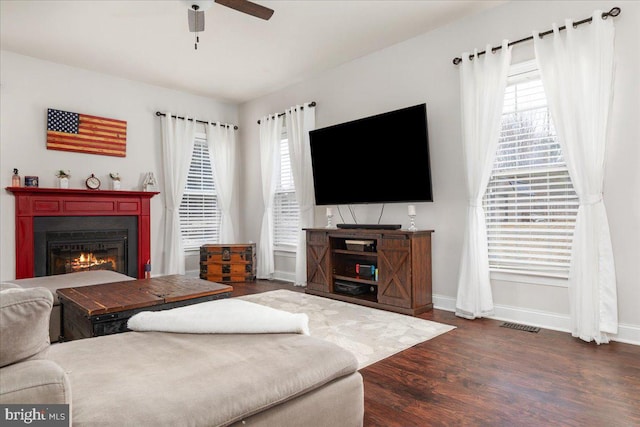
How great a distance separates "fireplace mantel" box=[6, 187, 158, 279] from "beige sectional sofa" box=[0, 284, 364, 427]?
12.3 feet

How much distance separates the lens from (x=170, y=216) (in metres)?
5.82

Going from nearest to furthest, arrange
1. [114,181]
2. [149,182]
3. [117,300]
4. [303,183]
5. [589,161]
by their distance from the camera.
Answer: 1. [117,300]
2. [589,161]
3. [114,181]
4. [303,183]
5. [149,182]

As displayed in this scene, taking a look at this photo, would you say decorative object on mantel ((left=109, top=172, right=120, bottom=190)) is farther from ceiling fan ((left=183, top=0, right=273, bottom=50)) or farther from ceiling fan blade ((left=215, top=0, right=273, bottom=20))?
ceiling fan blade ((left=215, top=0, right=273, bottom=20))

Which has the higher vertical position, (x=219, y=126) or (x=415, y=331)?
(x=219, y=126)

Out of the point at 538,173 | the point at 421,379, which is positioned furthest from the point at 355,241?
the point at 421,379

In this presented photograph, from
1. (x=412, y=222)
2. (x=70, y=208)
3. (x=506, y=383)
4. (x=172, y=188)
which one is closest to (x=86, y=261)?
(x=70, y=208)

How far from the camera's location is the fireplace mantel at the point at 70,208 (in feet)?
14.8

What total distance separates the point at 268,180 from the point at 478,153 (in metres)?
3.32

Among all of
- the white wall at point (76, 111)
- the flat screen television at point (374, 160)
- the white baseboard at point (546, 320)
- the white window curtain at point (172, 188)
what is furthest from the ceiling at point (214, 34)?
the white baseboard at point (546, 320)

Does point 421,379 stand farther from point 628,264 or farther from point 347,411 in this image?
point 628,264

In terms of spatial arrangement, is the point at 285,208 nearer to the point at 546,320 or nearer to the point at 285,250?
the point at 285,250

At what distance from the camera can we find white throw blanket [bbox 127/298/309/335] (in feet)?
5.73

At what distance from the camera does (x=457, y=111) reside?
13.0 feet

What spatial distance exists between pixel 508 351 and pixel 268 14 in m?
3.24
